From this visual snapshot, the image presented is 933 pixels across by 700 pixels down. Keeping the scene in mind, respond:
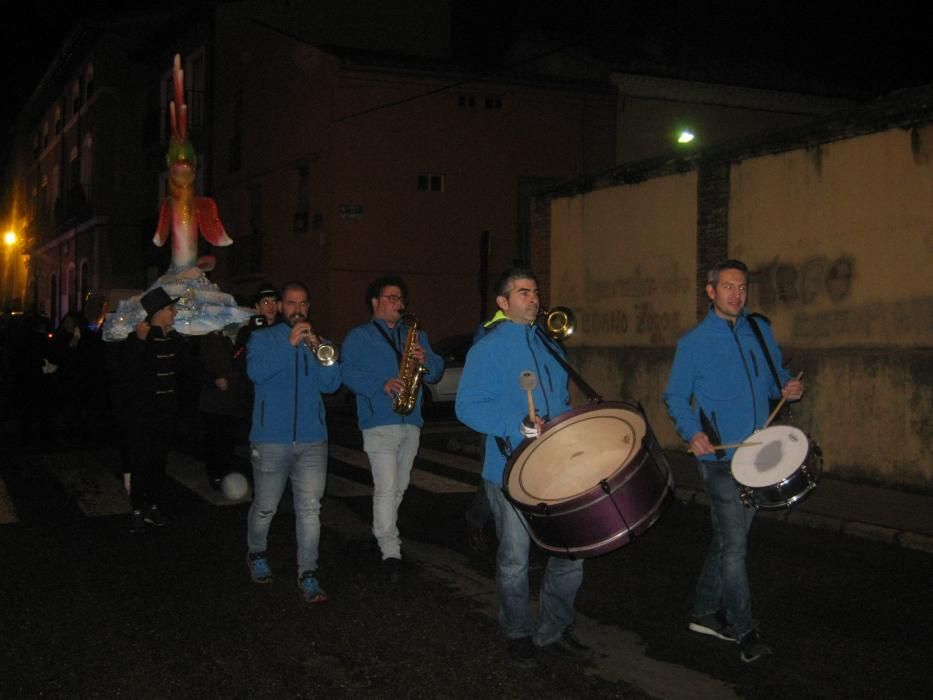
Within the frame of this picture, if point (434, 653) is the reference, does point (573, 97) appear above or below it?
above

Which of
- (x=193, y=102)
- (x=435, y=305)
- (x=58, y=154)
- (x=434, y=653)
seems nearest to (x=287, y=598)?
(x=434, y=653)

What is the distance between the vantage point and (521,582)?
4.85 m

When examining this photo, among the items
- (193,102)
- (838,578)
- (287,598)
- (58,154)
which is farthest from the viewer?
(58,154)

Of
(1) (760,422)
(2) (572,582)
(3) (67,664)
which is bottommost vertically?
(3) (67,664)

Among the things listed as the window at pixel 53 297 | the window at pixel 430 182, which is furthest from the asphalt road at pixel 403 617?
the window at pixel 53 297

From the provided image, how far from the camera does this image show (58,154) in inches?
1858

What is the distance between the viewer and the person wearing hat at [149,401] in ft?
26.5

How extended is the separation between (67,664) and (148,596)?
1.20 meters

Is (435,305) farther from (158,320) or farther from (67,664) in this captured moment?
(67,664)

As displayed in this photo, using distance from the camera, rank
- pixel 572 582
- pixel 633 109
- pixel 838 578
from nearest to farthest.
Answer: pixel 572 582, pixel 838 578, pixel 633 109

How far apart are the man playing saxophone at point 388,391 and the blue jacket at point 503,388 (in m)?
1.66

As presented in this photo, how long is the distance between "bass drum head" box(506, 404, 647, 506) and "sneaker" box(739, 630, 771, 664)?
4.02ft

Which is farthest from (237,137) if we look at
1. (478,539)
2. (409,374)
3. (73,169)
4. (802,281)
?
(409,374)

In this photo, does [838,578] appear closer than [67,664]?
No
